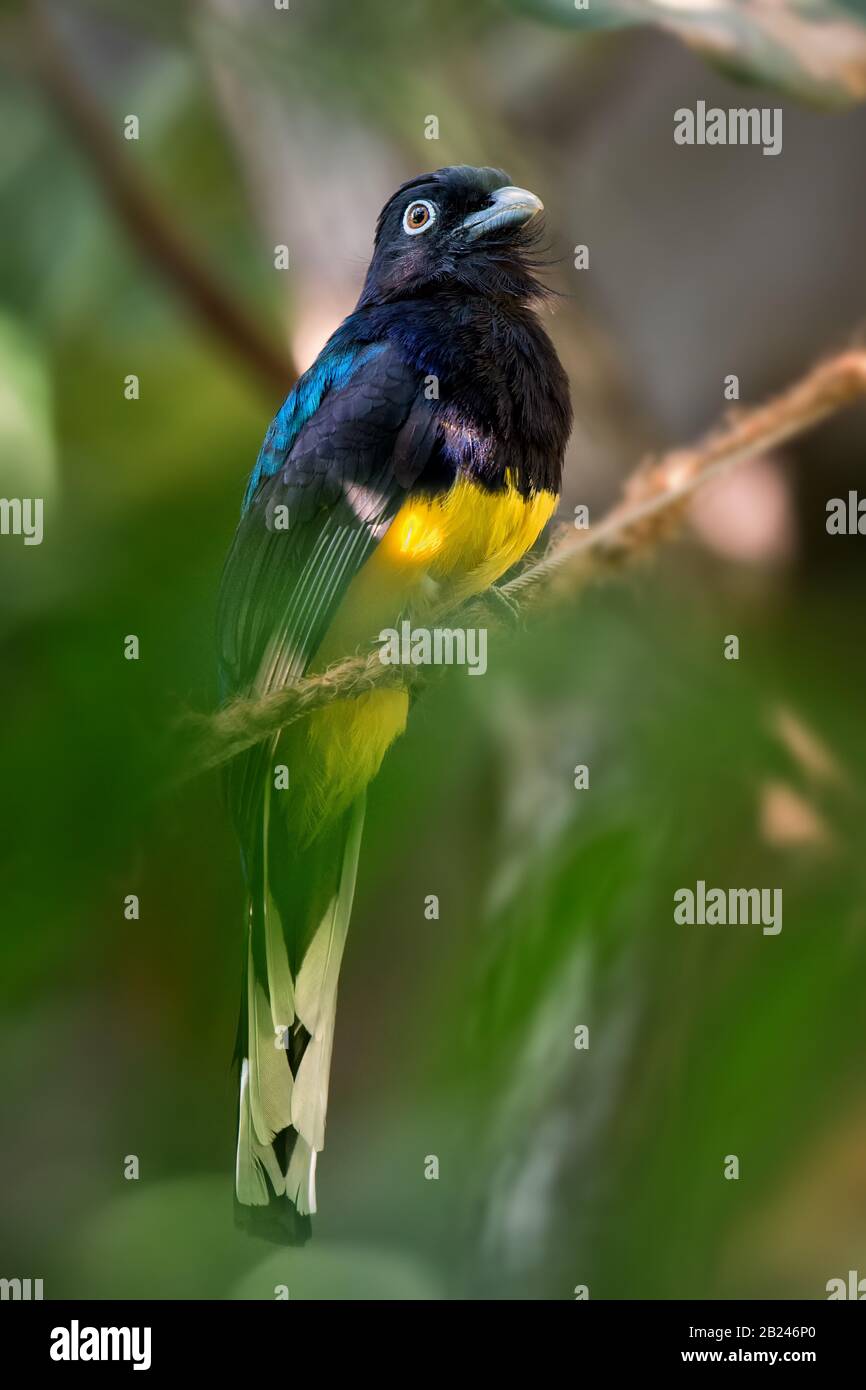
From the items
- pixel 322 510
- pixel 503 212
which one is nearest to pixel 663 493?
pixel 322 510

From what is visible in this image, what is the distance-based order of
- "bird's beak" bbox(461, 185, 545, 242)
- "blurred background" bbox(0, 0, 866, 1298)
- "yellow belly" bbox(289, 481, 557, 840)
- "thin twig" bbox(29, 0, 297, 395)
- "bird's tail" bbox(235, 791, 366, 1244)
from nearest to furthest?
"blurred background" bbox(0, 0, 866, 1298), "bird's tail" bbox(235, 791, 366, 1244), "yellow belly" bbox(289, 481, 557, 840), "bird's beak" bbox(461, 185, 545, 242), "thin twig" bbox(29, 0, 297, 395)

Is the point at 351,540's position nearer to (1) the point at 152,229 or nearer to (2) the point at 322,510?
(2) the point at 322,510

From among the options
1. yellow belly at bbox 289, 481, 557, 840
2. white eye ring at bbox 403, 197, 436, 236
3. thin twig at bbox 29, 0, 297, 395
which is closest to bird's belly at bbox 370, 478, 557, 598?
yellow belly at bbox 289, 481, 557, 840

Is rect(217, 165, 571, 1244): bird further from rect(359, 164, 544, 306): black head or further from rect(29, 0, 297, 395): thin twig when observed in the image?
rect(29, 0, 297, 395): thin twig

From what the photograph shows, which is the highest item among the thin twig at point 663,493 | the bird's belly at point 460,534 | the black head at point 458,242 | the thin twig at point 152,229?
the thin twig at point 152,229

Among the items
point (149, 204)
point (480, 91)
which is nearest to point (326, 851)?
point (149, 204)

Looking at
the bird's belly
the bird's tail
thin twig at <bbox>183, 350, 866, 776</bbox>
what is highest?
the bird's belly

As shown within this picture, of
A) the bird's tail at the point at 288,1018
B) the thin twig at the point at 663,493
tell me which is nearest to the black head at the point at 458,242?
the thin twig at the point at 663,493

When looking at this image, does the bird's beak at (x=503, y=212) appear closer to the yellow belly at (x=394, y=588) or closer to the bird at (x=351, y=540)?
the bird at (x=351, y=540)
